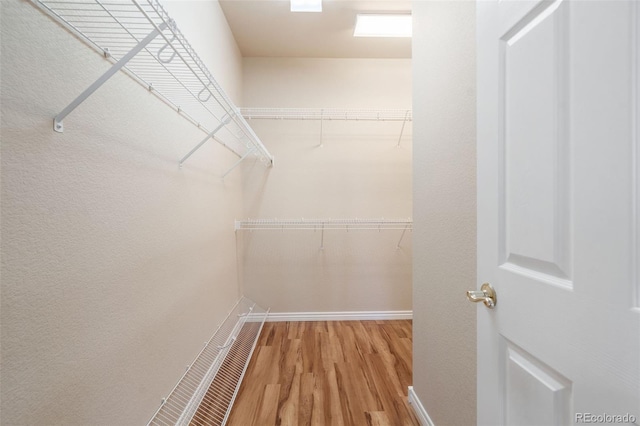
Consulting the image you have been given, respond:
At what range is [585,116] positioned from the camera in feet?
1.46

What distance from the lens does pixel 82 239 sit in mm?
741

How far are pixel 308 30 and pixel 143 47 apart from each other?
75.1 inches

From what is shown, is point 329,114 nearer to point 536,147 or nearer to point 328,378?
point 536,147

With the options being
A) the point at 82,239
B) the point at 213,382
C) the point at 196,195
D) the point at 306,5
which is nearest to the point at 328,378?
the point at 213,382

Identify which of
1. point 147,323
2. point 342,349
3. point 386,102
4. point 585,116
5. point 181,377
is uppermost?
point 386,102

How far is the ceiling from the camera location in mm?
1905

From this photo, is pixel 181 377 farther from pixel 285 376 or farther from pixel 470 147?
pixel 470 147

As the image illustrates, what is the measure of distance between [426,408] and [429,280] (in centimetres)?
69

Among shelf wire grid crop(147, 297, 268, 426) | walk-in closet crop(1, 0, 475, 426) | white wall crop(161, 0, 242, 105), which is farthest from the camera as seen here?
white wall crop(161, 0, 242, 105)

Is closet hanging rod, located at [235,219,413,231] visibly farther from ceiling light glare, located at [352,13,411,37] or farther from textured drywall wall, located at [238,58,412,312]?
ceiling light glare, located at [352,13,411,37]

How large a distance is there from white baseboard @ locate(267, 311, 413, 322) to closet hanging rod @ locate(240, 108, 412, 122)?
1990 mm

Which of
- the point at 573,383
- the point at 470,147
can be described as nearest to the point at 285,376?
the point at 573,383

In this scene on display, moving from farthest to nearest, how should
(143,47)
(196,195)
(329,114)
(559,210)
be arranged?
(329,114) < (196,195) < (143,47) < (559,210)

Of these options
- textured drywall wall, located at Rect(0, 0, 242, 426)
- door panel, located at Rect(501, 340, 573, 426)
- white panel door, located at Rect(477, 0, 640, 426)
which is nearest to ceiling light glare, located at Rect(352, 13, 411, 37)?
white panel door, located at Rect(477, 0, 640, 426)
